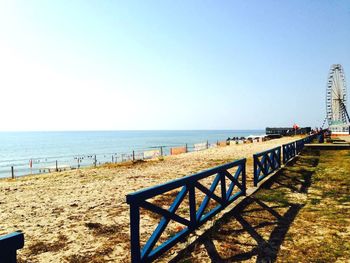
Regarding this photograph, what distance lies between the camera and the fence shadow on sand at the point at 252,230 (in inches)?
199

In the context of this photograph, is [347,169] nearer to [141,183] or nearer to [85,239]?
[141,183]

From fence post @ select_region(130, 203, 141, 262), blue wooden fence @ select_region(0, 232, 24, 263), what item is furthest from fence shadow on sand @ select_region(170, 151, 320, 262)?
blue wooden fence @ select_region(0, 232, 24, 263)

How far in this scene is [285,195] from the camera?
950 cm

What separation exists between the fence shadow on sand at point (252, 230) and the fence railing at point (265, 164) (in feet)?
2.89

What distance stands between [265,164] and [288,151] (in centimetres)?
689

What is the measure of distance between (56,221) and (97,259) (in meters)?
3.20

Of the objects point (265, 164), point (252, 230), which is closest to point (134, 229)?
point (252, 230)

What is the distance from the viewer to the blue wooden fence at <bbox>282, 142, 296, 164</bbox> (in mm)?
17125

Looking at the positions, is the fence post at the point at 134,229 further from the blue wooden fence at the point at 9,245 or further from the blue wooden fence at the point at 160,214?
the blue wooden fence at the point at 9,245

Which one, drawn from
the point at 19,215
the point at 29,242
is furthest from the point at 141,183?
the point at 29,242

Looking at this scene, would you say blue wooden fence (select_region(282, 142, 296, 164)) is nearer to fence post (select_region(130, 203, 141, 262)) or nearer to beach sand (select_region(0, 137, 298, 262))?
beach sand (select_region(0, 137, 298, 262))

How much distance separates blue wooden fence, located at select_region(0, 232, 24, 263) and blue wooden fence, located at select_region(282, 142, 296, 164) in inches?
639

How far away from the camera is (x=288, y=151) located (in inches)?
723

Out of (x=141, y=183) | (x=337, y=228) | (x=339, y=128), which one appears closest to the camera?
(x=337, y=228)
